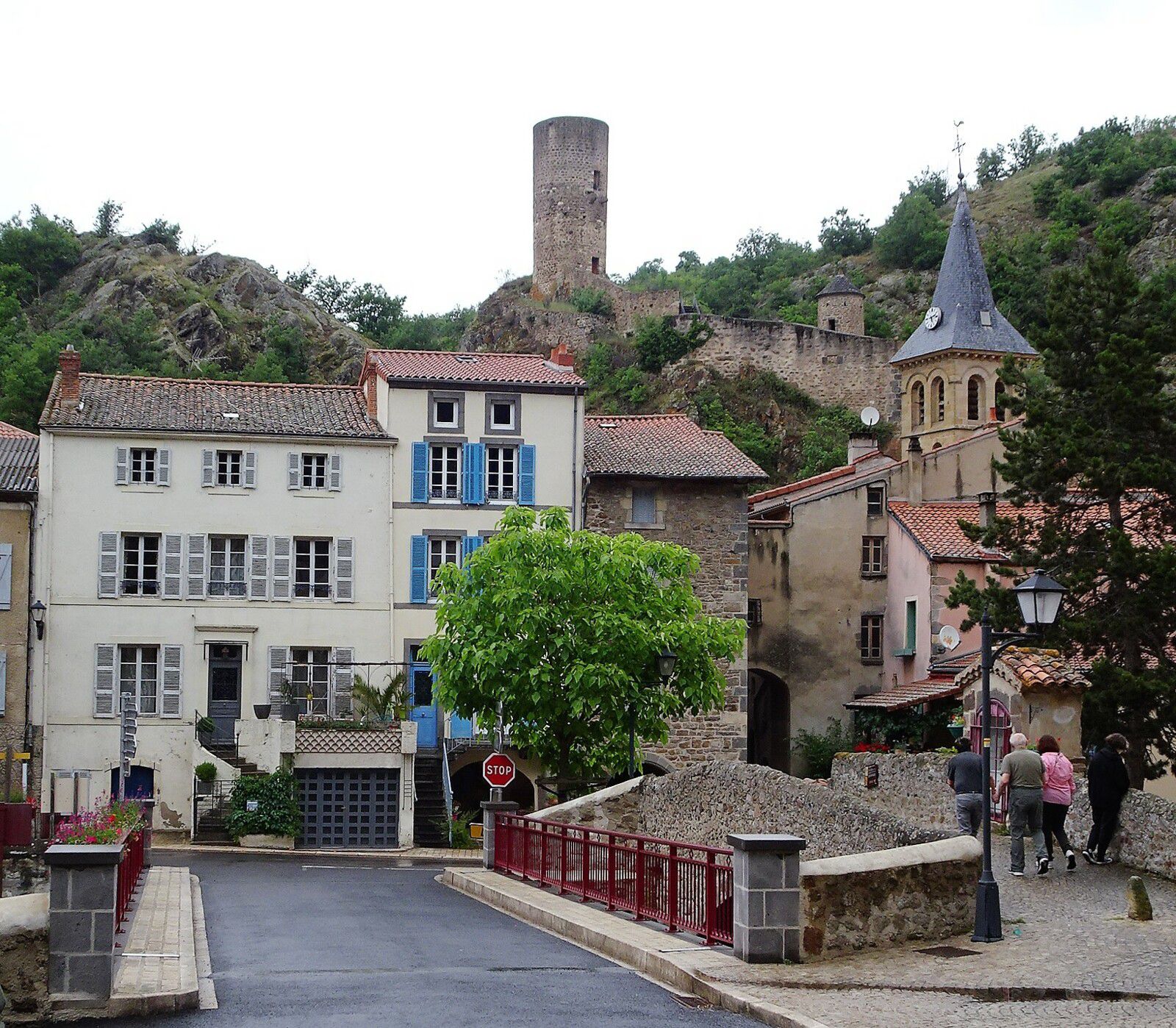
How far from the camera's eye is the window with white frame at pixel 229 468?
124ft

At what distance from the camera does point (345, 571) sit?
38.1m

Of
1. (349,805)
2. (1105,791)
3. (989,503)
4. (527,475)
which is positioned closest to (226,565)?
(349,805)

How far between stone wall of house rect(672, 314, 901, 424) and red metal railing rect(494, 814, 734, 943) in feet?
157

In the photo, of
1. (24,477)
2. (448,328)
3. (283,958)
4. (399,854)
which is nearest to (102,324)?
(448,328)

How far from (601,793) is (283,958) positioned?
31.4 ft

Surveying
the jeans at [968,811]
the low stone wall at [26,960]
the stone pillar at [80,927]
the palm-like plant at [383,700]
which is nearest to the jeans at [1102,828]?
the jeans at [968,811]

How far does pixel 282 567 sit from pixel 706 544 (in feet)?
33.6

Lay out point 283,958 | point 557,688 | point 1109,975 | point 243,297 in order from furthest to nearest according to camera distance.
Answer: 1. point 243,297
2. point 557,688
3. point 283,958
4. point 1109,975

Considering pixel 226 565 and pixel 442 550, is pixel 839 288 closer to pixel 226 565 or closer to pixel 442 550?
pixel 442 550

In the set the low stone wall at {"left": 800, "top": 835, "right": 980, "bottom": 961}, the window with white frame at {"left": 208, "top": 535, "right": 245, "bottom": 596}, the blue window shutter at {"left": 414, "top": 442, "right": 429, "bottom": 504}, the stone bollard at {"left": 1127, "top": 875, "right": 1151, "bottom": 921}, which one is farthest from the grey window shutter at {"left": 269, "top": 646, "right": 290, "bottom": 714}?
the stone bollard at {"left": 1127, "top": 875, "right": 1151, "bottom": 921}

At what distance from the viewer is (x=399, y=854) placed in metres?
33.1

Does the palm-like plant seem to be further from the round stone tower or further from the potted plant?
the round stone tower

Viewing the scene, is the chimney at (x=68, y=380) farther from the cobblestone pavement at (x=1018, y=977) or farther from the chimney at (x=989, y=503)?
the cobblestone pavement at (x=1018, y=977)

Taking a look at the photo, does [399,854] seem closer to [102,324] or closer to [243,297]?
[102,324]
